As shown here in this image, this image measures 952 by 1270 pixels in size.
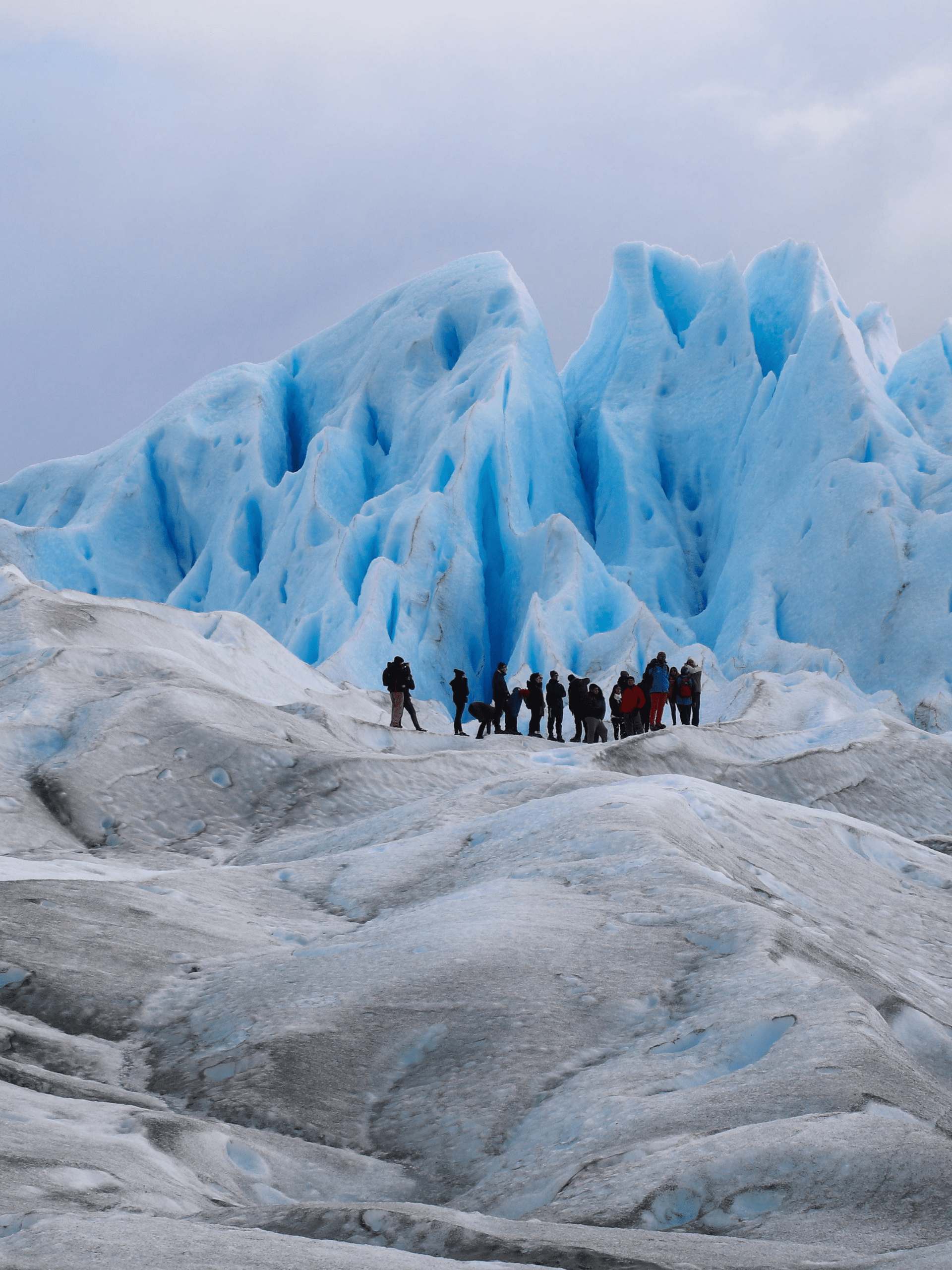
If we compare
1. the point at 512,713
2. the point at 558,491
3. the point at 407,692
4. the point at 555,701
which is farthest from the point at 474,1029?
the point at 558,491

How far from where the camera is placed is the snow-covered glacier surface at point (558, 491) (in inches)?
890

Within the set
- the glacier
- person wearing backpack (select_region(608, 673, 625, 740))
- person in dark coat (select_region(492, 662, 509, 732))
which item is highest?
the glacier

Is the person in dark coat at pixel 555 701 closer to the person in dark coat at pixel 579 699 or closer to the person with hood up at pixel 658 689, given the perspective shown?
the person in dark coat at pixel 579 699

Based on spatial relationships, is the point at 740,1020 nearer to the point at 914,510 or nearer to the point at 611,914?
the point at 611,914

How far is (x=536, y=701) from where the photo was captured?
13484mm

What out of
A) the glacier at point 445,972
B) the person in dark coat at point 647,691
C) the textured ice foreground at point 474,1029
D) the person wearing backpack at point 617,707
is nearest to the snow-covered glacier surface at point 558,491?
the glacier at point 445,972

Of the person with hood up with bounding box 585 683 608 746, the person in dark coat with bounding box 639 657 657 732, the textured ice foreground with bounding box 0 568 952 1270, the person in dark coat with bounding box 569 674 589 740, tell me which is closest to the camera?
the textured ice foreground with bounding box 0 568 952 1270

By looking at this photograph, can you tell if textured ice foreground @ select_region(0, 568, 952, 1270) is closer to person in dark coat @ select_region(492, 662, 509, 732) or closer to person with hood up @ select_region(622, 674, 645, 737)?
person with hood up @ select_region(622, 674, 645, 737)

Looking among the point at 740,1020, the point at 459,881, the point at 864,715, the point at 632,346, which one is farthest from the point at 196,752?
the point at 632,346

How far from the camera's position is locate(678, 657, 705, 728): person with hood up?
1292 cm

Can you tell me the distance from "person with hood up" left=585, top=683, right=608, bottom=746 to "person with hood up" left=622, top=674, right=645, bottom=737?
27cm

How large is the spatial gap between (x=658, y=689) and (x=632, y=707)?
551 mm

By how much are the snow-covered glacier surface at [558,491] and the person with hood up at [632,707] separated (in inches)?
346

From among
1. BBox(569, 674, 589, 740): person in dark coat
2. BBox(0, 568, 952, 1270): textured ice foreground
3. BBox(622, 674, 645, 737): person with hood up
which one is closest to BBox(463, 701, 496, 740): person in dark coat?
BBox(569, 674, 589, 740): person in dark coat
